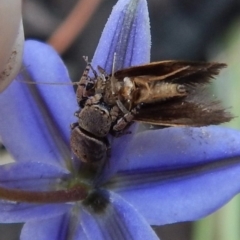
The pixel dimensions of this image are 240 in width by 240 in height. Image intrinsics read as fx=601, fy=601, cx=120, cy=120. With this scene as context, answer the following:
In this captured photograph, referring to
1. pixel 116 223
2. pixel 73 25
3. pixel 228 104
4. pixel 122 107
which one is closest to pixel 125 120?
pixel 122 107

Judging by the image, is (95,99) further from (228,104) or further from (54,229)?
(228,104)

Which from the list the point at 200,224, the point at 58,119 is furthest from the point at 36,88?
the point at 200,224

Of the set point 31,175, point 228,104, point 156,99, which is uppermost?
point 156,99

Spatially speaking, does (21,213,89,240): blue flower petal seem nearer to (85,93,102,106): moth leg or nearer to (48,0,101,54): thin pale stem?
(85,93,102,106): moth leg

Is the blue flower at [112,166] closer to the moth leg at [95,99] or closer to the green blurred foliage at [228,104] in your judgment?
the moth leg at [95,99]

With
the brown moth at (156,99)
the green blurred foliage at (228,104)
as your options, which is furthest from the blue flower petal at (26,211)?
the green blurred foliage at (228,104)

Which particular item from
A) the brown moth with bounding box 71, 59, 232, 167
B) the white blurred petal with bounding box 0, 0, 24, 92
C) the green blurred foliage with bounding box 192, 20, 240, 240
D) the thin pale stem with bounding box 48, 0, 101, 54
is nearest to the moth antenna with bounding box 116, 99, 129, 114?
the brown moth with bounding box 71, 59, 232, 167
